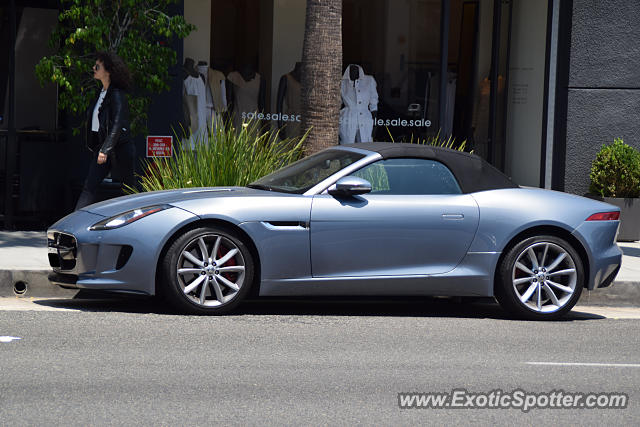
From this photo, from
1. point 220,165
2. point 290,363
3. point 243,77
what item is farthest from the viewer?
point 243,77

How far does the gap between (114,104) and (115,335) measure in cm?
380

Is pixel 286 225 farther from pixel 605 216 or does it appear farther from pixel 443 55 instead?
pixel 443 55

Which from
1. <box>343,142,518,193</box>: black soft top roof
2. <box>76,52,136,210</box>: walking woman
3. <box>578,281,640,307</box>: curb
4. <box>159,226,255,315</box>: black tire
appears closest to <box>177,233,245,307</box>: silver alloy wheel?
<box>159,226,255,315</box>: black tire

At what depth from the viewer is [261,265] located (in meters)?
7.70

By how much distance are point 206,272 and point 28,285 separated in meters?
1.96

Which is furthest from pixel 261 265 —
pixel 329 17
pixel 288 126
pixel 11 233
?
pixel 288 126

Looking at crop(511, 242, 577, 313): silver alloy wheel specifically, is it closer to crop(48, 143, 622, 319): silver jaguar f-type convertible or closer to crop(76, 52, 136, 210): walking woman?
crop(48, 143, 622, 319): silver jaguar f-type convertible

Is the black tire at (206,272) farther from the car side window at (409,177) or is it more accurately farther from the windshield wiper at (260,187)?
the car side window at (409,177)

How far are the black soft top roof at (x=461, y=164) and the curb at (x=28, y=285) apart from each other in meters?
2.90

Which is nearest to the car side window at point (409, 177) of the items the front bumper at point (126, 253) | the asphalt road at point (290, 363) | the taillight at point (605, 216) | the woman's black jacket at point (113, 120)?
the asphalt road at point (290, 363)

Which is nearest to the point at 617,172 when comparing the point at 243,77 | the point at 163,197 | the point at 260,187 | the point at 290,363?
the point at 243,77

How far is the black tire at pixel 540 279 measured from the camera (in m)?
8.17

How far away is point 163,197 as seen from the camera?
799cm

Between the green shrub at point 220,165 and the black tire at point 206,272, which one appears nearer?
the black tire at point 206,272
